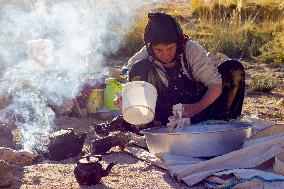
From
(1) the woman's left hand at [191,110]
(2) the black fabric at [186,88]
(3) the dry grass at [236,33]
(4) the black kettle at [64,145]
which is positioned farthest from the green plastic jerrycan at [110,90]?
(3) the dry grass at [236,33]

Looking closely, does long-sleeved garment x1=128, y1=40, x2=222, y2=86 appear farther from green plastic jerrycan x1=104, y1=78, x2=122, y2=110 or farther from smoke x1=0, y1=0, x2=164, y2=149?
smoke x1=0, y1=0, x2=164, y2=149

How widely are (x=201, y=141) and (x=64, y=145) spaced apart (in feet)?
3.10

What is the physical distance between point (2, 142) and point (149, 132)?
1142mm

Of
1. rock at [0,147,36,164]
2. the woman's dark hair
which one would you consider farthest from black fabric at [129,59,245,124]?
rock at [0,147,36,164]

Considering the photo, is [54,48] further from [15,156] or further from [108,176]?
[108,176]

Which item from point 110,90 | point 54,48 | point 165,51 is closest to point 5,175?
point 165,51

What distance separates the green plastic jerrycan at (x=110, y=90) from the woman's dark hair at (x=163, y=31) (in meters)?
1.00

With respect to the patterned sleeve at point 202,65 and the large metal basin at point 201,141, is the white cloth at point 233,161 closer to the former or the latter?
the large metal basin at point 201,141

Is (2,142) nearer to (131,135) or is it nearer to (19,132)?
(19,132)

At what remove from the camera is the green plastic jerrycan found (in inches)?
183

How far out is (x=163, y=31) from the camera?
11.8 feet

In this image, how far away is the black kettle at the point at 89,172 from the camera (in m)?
3.11

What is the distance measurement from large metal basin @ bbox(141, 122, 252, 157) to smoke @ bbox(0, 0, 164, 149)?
1094mm

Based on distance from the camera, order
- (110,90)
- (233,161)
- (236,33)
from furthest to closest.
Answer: (236,33)
(110,90)
(233,161)
